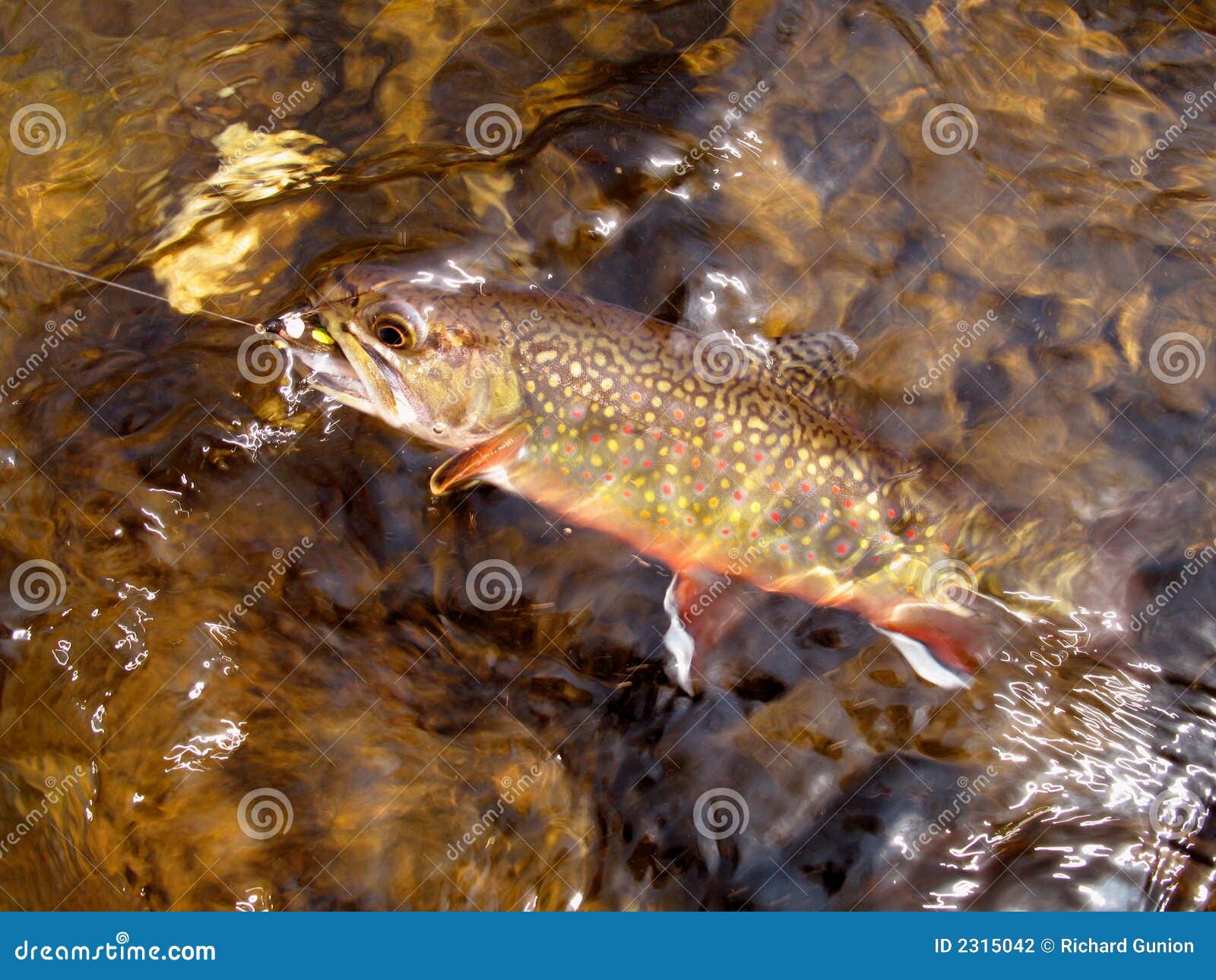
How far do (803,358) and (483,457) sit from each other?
7.45ft

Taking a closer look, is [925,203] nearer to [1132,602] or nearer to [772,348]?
[772,348]

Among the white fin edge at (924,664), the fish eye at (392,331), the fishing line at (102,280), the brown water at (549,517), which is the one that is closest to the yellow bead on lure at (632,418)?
the fish eye at (392,331)

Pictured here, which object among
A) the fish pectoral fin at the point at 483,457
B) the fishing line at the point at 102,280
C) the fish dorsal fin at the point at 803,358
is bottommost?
the fish pectoral fin at the point at 483,457

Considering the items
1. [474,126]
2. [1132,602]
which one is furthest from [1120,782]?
[474,126]

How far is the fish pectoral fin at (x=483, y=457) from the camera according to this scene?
5270 mm

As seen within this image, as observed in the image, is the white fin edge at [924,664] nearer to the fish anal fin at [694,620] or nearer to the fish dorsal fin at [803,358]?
the fish anal fin at [694,620]

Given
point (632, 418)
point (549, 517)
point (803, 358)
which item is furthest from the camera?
point (549, 517)

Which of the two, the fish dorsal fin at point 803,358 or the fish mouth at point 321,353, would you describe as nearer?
the fish mouth at point 321,353

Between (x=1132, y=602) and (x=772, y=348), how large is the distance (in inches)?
131

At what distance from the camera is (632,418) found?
5.21 metres

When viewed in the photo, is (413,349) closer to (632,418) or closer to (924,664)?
(632,418)

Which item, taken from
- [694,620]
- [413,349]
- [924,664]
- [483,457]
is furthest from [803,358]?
[413,349]

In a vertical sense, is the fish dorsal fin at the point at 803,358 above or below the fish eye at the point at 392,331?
above

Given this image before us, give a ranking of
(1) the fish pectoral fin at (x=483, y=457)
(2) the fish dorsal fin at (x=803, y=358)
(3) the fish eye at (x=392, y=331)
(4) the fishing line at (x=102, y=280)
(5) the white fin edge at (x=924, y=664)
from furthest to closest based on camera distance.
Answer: (4) the fishing line at (x=102, y=280), (5) the white fin edge at (x=924, y=664), (2) the fish dorsal fin at (x=803, y=358), (1) the fish pectoral fin at (x=483, y=457), (3) the fish eye at (x=392, y=331)
